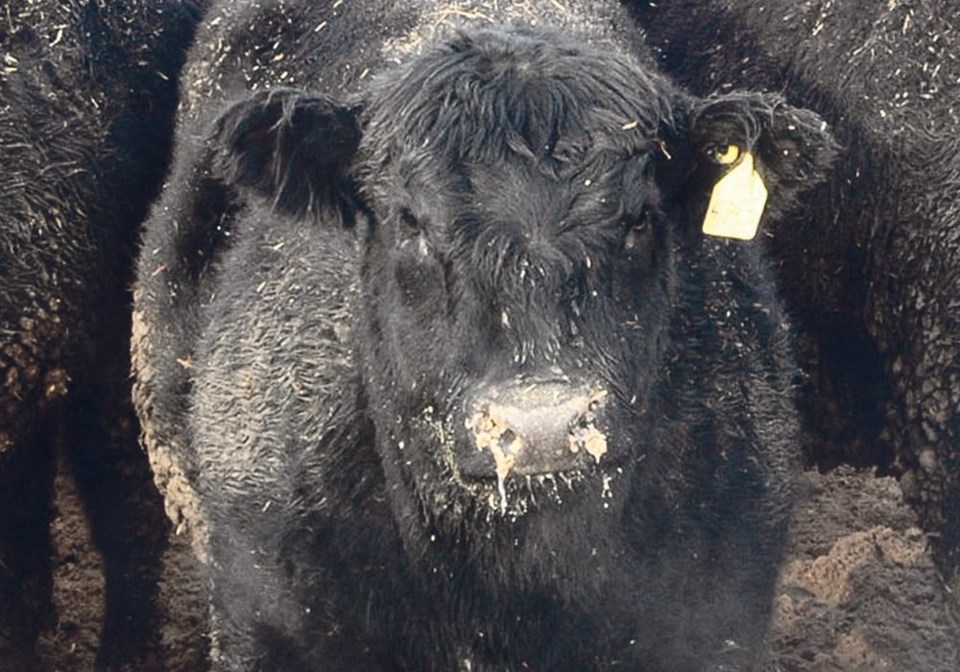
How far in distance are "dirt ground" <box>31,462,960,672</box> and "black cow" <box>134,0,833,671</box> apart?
1.43 metres

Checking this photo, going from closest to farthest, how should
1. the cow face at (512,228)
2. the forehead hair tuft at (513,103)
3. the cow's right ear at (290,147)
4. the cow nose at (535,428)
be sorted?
1. the cow nose at (535,428)
2. the cow face at (512,228)
3. the forehead hair tuft at (513,103)
4. the cow's right ear at (290,147)

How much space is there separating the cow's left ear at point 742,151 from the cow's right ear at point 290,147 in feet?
3.26

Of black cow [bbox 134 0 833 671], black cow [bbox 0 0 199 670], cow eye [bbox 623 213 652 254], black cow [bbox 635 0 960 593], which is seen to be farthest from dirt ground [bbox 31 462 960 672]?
cow eye [bbox 623 213 652 254]

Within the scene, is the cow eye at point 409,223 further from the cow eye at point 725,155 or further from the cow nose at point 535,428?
the cow eye at point 725,155

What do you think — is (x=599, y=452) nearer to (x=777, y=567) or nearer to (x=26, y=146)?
(x=777, y=567)

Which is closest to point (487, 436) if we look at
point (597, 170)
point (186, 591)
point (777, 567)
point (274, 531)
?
point (597, 170)

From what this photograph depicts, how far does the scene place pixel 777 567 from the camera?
611 cm

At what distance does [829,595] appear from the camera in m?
8.10

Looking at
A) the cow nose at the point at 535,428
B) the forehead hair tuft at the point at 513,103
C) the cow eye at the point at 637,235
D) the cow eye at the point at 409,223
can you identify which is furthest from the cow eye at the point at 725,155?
the cow nose at the point at 535,428

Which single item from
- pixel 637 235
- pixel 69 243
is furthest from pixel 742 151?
pixel 69 243

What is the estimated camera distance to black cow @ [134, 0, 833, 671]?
Answer: 5.00 m

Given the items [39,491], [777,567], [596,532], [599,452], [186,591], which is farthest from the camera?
[186,591]

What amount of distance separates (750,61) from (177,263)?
2305mm

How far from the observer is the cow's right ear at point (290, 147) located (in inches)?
214
